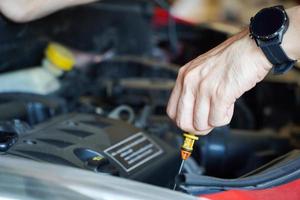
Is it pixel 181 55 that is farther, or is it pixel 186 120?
pixel 181 55

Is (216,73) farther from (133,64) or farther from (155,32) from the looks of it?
(155,32)

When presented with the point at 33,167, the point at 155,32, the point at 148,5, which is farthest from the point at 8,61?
the point at 155,32

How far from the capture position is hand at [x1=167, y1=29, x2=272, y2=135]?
594 mm

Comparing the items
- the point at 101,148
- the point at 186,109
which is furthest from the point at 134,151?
the point at 186,109

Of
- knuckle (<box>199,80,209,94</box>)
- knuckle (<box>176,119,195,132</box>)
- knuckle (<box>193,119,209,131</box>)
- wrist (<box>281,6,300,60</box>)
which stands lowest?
knuckle (<box>193,119,209,131</box>)

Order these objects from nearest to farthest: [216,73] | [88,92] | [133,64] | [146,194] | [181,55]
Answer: [146,194], [216,73], [88,92], [133,64], [181,55]

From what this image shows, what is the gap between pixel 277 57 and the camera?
0.60 metres

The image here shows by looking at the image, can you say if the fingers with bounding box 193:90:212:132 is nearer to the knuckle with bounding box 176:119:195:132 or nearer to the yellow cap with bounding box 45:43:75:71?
the knuckle with bounding box 176:119:195:132

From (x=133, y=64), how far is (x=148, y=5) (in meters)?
0.27

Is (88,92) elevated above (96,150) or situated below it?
above

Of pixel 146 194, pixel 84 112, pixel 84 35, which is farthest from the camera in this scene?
pixel 84 35

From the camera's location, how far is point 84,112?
3.21 ft

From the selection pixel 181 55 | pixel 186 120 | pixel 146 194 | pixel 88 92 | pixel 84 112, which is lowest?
pixel 146 194

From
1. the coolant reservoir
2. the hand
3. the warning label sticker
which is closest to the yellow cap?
the coolant reservoir
